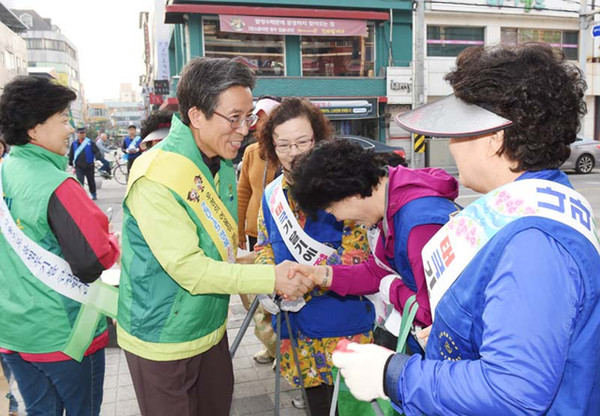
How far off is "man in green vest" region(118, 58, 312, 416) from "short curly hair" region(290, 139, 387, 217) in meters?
0.31

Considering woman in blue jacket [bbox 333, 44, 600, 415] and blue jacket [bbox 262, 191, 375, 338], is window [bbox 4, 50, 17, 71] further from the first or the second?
woman in blue jacket [bbox 333, 44, 600, 415]

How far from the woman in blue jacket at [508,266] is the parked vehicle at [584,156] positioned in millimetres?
15490

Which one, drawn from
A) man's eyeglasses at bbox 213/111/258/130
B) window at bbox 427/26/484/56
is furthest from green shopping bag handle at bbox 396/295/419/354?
window at bbox 427/26/484/56

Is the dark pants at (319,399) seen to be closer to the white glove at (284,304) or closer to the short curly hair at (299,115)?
the white glove at (284,304)

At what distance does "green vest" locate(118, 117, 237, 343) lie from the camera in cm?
182

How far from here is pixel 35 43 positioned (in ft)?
245

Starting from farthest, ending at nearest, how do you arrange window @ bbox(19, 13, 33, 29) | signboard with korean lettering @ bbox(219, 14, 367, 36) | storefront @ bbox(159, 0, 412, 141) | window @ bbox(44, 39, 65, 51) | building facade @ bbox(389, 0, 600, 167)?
window @ bbox(44, 39, 65, 51) → window @ bbox(19, 13, 33, 29) → building facade @ bbox(389, 0, 600, 167) → storefront @ bbox(159, 0, 412, 141) → signboard with korean lettering @ bbox(219, 14, 367, 36)

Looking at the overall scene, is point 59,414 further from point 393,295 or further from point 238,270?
point 393,295

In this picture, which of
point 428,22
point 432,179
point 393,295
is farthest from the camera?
point 428,22

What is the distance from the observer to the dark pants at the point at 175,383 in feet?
6.16

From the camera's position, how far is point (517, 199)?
106cm

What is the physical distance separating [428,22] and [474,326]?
19.5 m

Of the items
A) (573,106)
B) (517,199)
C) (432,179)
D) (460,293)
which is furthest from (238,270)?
(573,106)

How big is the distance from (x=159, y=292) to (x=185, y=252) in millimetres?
211
